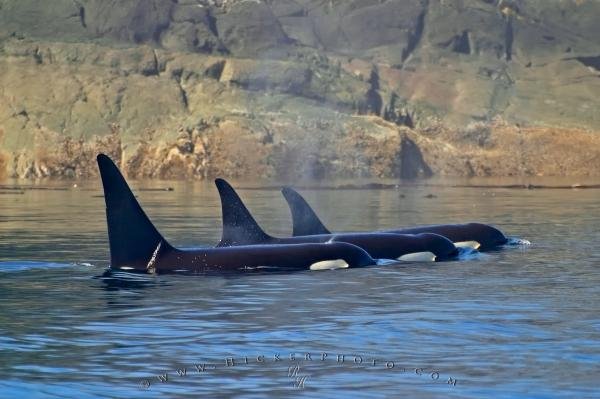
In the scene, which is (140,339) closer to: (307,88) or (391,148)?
(391,148)

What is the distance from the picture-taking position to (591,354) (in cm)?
1886

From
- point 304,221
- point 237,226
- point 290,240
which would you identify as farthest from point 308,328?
point 304,221

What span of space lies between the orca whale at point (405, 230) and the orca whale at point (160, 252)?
743 centimetres

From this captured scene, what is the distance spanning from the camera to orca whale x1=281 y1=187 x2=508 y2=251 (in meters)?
38.9

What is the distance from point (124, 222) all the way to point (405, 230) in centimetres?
1152

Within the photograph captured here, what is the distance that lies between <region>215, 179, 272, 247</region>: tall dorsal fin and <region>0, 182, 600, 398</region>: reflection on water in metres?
3.28

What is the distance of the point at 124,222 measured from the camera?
29.4 metres

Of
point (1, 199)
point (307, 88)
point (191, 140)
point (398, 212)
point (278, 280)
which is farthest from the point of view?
point (307, 88)

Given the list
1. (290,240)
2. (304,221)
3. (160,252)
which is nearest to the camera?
(160,252)

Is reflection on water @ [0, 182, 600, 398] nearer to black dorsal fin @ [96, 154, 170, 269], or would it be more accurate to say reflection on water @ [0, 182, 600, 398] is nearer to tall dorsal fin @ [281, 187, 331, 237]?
black dorsal fin @ [96, 154, 170, 269]

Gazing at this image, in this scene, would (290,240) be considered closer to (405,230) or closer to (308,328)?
(405,230)

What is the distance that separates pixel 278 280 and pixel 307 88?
169m

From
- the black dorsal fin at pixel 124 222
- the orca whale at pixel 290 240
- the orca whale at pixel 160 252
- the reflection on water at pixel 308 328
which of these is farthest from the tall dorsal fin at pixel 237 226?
the black dorsal fin at pixel 124 222

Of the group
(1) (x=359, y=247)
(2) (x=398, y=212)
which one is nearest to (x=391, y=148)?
(2) (x=398, y=212)
